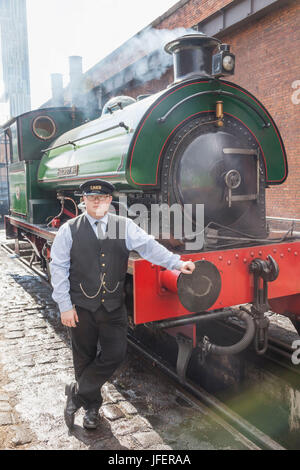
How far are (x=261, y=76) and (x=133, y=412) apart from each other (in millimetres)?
9549

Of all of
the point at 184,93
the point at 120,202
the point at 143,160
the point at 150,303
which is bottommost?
the point at 150,303

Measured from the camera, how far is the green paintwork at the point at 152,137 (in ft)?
10.6

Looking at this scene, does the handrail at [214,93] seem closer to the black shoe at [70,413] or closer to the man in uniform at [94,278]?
the man in uniform at [94,278]

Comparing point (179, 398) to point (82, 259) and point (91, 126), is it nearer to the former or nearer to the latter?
point (82, 259)

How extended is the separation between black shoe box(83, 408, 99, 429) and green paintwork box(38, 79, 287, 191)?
1658 mm

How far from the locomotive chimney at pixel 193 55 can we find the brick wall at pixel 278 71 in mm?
6475

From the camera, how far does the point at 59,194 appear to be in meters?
5.65

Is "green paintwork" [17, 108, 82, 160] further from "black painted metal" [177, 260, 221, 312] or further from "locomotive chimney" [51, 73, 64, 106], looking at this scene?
"locomotive chimney" [51, 73, 64, 106]

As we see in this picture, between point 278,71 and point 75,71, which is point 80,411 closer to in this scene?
point 278,71

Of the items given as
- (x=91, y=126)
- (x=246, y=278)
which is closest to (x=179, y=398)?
(x=246, y=278)

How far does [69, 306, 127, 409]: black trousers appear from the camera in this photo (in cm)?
258

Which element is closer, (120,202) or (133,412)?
(133,412)

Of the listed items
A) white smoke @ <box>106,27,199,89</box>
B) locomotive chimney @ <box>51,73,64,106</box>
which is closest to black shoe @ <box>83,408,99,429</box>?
white smoke @ <box>106,27,199,89</box>
